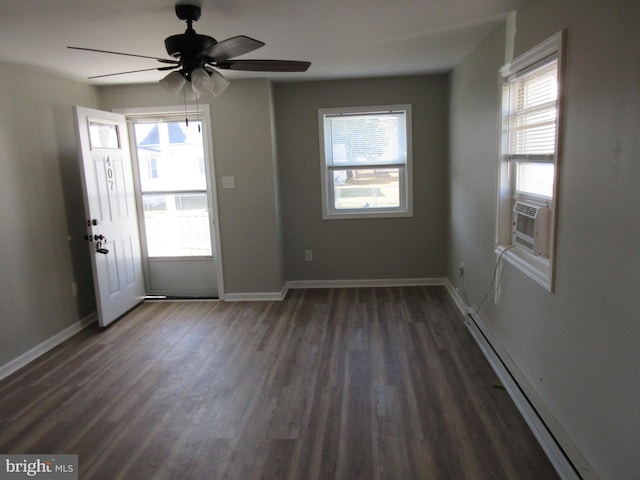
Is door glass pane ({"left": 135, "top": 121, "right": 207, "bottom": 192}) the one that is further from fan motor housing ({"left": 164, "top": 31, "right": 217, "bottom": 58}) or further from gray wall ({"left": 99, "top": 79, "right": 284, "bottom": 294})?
fan motor housing ({"left": 164, "top": 31, "right": 217, "bottom": 58})

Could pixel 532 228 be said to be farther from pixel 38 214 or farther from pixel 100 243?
pixel 38 214

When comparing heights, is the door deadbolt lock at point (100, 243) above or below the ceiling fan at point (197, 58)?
below

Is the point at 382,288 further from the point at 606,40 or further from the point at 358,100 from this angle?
the point at 606,40

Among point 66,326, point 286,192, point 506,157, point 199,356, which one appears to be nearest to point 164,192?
point 286,192

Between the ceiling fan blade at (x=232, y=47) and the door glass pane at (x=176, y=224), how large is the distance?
264 centimetres

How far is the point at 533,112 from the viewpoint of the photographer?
2562mm

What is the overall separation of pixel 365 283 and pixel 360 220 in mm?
754

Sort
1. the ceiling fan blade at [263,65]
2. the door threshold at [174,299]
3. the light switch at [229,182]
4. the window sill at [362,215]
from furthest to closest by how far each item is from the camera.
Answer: the window sill at [362,215], the door threshold at [174,299], the light switch at [229,182], the ceiling fan blade at [263,65]

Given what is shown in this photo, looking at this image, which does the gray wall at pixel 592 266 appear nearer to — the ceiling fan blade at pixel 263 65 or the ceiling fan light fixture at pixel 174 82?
the ceiling fan blade at pixel 263 65

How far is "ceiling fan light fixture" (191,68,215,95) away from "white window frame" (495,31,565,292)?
1.80 m

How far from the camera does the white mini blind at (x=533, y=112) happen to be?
2.34 meters

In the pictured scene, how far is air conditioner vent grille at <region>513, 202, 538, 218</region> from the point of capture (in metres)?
2.48

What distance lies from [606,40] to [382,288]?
11.9 feet

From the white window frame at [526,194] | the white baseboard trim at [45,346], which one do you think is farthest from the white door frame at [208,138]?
the white window frame at [526,194]
